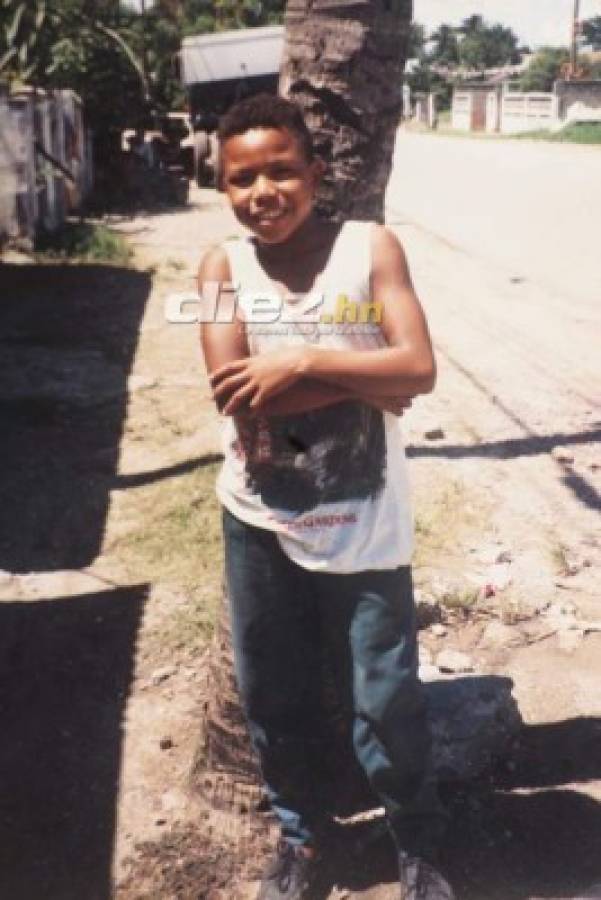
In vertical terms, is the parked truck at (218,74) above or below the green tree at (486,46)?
below

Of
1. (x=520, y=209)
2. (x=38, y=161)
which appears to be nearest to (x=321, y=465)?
(x=38, y=161)

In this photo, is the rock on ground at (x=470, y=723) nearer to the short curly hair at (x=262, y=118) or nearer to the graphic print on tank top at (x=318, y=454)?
the graphic print on tank top at (x=318, y=454)

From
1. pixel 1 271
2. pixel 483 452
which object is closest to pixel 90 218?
pixel 1 271

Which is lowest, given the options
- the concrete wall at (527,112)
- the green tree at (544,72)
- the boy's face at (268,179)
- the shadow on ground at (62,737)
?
the shadow on ground at (62,737)

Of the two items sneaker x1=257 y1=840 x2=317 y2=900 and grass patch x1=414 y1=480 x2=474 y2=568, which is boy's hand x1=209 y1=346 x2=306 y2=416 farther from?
grass patch x1=414 y1=480 x2=474 y2=568

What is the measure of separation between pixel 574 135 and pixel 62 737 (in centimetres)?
4158

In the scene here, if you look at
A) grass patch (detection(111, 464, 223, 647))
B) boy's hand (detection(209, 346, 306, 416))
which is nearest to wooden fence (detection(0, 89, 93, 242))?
grass patch (detection(111, 464, 223, 647))

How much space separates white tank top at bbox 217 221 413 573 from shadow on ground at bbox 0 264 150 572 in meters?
2.91

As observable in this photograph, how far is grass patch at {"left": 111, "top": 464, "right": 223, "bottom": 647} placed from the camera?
4.11m

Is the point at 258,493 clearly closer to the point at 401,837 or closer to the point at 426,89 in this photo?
the point at 401,837

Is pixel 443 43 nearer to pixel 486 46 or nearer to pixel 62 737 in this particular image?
pixel 486 46

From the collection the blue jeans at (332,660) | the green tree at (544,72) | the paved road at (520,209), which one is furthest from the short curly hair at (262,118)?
the green tree at (544,72)

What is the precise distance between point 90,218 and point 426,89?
7338 centimetres

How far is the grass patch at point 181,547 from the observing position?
411cm
